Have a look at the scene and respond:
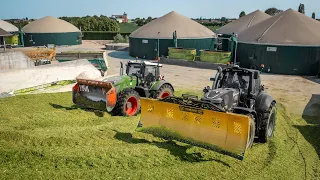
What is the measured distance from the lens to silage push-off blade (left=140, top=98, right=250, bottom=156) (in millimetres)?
7707

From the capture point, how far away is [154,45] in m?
34.1

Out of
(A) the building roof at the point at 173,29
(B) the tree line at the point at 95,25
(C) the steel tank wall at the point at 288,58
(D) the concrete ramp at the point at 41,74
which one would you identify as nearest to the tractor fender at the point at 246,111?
(D) the concrete ramp at the point at 41,74

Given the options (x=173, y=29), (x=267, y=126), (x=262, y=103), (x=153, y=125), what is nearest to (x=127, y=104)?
(x=153, y=125)

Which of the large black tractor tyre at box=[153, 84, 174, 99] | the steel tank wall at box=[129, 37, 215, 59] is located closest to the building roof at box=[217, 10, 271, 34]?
the steel tank wall at box=[129, 37, 215, 59]

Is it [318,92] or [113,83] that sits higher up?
[113,83]

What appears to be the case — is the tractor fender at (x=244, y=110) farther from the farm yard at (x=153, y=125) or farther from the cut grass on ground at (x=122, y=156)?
the cut grass on ground at (x=122, y=156)

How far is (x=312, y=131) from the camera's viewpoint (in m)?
11.3

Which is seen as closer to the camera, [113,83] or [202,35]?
[113,83]

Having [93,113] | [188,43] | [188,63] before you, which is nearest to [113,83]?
[93,113]

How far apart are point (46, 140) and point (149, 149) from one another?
2.95m

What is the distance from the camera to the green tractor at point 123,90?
39.0 feet

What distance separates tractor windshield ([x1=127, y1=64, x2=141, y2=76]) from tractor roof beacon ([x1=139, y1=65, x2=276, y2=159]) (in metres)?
4.28

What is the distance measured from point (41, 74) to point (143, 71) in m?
8.69

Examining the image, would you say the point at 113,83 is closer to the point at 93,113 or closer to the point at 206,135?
the point at 93,113
